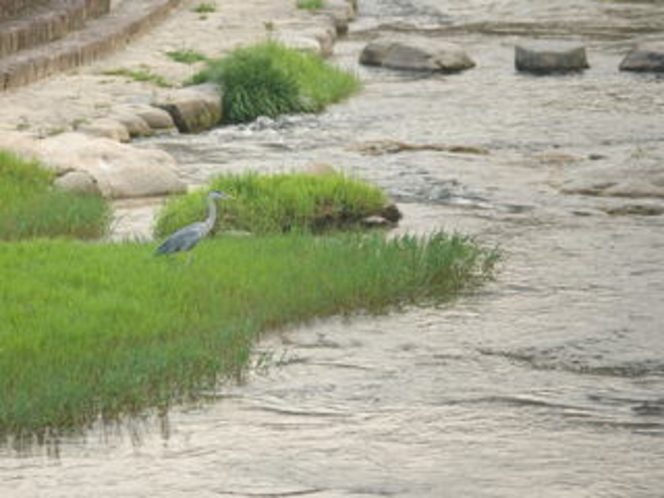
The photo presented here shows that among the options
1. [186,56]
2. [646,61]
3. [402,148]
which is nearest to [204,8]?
[186,56]

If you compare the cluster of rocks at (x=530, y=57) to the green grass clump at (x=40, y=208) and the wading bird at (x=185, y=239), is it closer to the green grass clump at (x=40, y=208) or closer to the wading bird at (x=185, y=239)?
the green grass clump at (x=40, y=208)

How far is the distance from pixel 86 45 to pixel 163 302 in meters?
10.1

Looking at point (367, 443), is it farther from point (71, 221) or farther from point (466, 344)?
point (71, 221)

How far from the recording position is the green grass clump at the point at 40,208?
12.6 metres

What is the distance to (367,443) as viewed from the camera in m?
8.58

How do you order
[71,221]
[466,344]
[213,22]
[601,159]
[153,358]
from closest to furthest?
1. [153,358]
2. [466,344]
3. [71,221]
4. [601,159]
5. [213,22]

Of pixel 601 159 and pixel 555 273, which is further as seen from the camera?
pixel 601 159

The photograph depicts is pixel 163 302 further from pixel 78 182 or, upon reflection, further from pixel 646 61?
pixel 646 61

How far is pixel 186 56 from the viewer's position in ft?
67.1

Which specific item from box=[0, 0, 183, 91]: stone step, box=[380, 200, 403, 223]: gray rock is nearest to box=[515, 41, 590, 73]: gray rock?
box=[0, 0, 183, 91]: stone step

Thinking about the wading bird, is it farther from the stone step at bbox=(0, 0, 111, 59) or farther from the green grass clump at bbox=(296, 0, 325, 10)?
the green grass clump at bbox=(296, 0, 325, 10)

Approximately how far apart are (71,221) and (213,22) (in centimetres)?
1167

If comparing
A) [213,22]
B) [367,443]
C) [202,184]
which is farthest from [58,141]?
[213,22]

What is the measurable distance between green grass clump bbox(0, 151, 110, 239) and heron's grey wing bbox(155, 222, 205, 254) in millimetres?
2003
